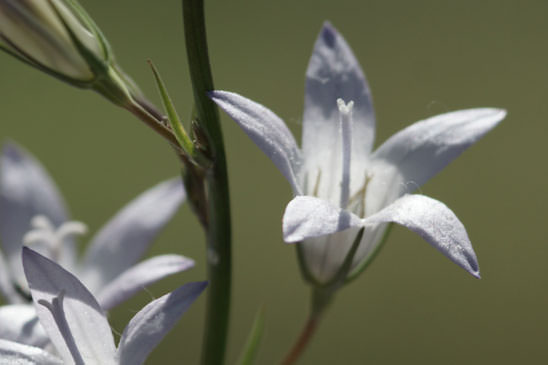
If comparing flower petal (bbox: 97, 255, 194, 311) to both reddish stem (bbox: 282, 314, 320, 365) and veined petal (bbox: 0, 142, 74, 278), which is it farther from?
veined petal (bbox: 0, 142, 74, 278)

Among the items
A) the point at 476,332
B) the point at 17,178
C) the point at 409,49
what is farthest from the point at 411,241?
the point at 17,178

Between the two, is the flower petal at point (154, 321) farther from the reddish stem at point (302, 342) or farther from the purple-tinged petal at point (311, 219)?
the reddish stem at point (302, 342)

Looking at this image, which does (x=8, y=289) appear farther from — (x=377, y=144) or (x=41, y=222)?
(x=377, y=144)

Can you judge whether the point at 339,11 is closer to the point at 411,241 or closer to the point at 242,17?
the point at 242,17

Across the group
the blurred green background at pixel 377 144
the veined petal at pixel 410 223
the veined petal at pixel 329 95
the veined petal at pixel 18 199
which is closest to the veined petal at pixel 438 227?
the veined petal at pixel 410 223

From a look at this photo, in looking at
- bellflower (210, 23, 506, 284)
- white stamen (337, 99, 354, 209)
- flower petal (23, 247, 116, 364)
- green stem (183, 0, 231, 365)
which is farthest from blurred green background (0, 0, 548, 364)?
flower petal (23, 247, 116, 364)

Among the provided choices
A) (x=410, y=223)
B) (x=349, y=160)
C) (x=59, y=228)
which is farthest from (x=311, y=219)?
(x=59, y=228)
